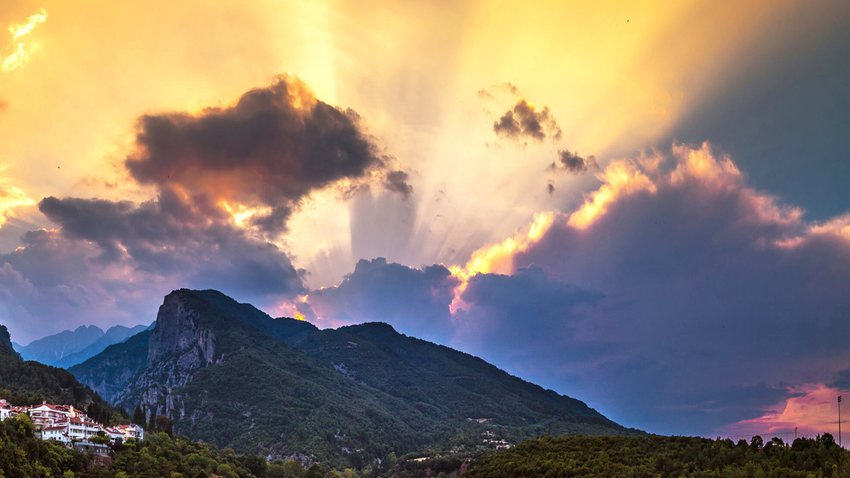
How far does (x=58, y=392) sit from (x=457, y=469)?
464 ft

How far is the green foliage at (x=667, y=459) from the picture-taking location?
2876 inches

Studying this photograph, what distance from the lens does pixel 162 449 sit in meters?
134

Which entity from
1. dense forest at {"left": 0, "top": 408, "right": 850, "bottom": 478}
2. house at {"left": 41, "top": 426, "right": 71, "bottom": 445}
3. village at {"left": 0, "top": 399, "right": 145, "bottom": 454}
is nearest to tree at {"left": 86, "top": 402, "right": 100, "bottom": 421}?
dense forest at {"left": 0, "top": 408, "right": 850, "bottom": 478}

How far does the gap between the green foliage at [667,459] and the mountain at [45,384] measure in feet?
431

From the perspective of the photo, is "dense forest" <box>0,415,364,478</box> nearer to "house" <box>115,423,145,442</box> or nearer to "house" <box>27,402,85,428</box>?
"house" <box>115,423,145,442</box>

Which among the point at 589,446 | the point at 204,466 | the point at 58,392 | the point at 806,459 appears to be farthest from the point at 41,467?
the point at 806,459

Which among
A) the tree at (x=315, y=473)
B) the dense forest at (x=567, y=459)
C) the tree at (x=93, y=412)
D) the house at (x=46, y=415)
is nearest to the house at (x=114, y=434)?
the dense forest at (x=567, y=459)

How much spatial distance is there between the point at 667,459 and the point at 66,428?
432 ft

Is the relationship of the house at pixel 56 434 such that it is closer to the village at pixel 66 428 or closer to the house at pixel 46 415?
the village at pixel 66 428

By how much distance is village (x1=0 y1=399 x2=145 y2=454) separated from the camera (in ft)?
385

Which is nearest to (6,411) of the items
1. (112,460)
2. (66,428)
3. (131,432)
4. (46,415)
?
(46,415)

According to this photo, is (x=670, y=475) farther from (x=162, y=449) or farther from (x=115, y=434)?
(x=115, y=434)

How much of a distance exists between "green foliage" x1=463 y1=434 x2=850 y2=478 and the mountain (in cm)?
13147

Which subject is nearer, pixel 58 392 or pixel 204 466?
pixel 204 466
